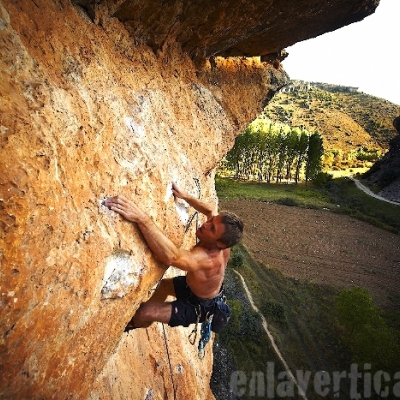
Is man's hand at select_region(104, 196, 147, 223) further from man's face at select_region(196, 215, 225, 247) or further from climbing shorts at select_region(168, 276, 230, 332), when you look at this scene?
climbing shorts at select_region(168, 276, 230, 332)

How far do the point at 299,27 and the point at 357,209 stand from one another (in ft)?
127

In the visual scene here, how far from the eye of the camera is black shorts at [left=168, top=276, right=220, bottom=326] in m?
5.24

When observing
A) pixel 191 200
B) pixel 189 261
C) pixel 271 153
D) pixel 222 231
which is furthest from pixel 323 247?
pixel 271 153

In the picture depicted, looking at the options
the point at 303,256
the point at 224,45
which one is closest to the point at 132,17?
the point at 224,45

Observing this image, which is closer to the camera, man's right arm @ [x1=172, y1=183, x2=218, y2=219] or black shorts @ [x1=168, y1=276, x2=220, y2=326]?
man's right arm @ [x1=172, y1=183, x2=218, y2=219]

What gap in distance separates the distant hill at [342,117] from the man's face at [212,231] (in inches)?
2867

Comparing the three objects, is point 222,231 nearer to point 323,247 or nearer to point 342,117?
point 323,247

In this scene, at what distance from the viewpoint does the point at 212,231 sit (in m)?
4.74

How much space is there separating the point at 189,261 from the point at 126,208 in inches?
49.0

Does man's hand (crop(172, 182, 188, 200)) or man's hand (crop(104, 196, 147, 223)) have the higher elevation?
man's hand (crop(172, 182, 188, 200))

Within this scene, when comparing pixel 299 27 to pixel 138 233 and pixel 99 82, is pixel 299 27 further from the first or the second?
pixel 138 233

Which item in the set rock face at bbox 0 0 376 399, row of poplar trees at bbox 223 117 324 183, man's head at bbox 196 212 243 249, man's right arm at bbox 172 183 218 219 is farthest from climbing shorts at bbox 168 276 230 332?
row of poplar trees at bbox 223 117 324 183

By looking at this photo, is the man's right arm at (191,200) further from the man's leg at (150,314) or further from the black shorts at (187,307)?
the man's leg at (150,314)

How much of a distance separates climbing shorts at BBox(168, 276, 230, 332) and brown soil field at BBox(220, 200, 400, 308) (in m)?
18.9
